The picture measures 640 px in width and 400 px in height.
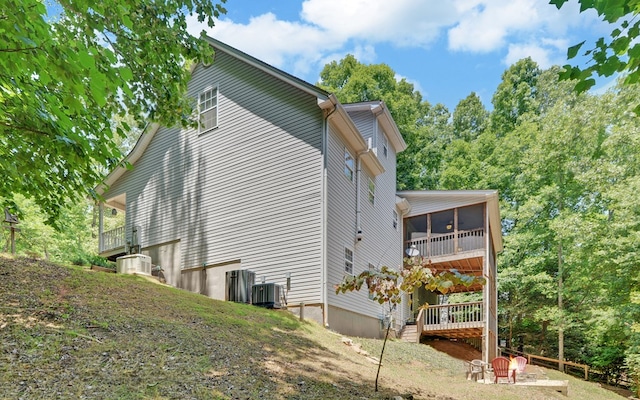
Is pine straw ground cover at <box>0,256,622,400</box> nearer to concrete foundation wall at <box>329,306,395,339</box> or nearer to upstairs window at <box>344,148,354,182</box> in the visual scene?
concrete foundation wall at <box>329,306,395,339</box>

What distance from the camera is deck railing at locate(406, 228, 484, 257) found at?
A: 1762 cm

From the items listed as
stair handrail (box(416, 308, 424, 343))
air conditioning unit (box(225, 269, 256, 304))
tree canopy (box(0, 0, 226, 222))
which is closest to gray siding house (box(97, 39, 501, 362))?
air conditioning unit (box(225, 269, 256, 304))

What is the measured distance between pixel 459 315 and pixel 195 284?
34.5ft

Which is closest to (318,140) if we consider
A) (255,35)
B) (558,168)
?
(255,35)

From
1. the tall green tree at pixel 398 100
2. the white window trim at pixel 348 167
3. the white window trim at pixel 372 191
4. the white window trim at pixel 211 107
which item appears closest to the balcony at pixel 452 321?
the white window trim at pixel 372 191

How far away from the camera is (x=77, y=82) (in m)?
4.01

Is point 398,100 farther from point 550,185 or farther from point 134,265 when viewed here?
point 134,265

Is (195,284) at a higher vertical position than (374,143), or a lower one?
lower

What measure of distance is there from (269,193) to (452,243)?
8983 millimetres

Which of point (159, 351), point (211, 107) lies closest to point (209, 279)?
point (211, 107)

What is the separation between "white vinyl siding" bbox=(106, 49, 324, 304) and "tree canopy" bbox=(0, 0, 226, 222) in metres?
4.57

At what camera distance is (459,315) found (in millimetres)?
17188

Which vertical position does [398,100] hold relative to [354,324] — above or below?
above

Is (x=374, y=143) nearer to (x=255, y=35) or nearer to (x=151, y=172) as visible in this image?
(x=255, y=35)
